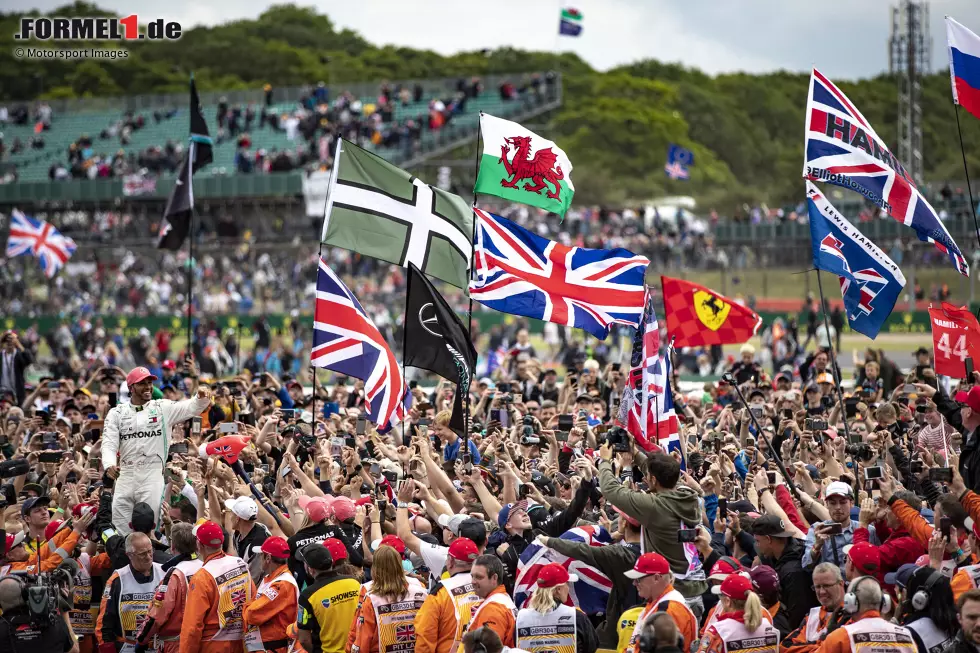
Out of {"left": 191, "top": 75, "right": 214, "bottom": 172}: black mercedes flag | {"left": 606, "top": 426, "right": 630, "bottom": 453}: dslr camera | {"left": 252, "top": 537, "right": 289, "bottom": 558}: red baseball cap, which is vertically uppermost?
{"left": 191, "top": 75, "right": 214, "bottom": 172}: black mercedes flag

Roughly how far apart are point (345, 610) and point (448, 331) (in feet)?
13.6

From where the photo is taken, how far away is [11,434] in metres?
15.3

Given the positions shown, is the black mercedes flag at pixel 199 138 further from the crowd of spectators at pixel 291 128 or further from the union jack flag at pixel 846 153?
the crowd of spectators at pixel 291 128

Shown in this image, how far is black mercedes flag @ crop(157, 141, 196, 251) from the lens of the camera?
1772cm

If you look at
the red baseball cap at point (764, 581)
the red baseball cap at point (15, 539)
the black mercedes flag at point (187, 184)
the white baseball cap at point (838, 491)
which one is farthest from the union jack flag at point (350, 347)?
the black mercedes flag at point (187, 184)

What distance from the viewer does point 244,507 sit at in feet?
28.2

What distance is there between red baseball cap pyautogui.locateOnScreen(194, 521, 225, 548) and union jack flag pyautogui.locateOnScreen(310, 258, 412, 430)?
3.71 m

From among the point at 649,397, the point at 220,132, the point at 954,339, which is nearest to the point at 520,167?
the point at 649,397

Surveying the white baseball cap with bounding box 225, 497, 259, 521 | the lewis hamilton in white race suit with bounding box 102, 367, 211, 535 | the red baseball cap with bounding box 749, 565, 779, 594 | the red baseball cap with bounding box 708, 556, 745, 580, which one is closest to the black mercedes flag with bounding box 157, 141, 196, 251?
the lewis hamilton in white race suit with bounding box 102, 367, 211, 535

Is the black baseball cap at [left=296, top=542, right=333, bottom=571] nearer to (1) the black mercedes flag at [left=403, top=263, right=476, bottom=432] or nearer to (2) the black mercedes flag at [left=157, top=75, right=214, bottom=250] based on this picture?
(1) the black mercedes flag at [left=403, top=263, right=476, bottom=432]

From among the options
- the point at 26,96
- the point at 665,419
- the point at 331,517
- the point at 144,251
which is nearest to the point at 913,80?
the point at 144,251

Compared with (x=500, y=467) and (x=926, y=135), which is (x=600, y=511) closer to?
(x=500, y=467)

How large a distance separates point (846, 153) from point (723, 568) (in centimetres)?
683

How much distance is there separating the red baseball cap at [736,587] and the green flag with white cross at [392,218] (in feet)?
20.9
